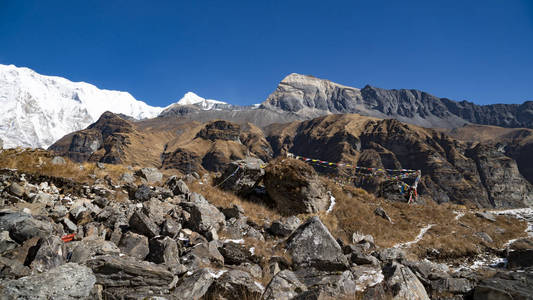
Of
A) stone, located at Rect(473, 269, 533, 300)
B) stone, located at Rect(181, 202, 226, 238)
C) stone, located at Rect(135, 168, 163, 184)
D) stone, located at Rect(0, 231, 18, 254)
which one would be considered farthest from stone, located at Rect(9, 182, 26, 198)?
stone, located at Rect(473, 269, 533, 300)

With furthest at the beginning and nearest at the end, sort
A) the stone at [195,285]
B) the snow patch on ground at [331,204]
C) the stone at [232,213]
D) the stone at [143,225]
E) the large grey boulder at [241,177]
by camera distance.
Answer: the snow patch on ground at [331,204] < the large grey boulder at [241,177] < the stone at [232,213] < the stone at [143,225] < the stone at [195,285]

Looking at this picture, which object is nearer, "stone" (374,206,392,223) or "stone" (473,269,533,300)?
"stone" (473,269,533,300)

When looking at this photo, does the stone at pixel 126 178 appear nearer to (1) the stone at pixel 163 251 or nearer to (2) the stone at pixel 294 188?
(1) the stone at pixel 163 251

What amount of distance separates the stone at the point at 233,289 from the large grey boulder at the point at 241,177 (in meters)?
10.8

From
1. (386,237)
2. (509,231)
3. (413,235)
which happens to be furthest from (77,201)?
(509,231)

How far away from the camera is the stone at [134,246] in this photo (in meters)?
6.69

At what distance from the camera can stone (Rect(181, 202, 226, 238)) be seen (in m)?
8.89

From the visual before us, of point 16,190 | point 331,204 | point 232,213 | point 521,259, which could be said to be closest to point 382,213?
point 331,204

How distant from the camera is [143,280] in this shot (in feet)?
16.8

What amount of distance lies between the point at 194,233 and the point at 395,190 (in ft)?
80.8

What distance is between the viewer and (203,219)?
8984 mm

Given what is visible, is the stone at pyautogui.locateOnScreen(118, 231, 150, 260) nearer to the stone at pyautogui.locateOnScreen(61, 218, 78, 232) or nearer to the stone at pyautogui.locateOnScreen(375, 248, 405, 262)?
the stone at pyautogui.locateOnScreen(61, 218, 78, 232)

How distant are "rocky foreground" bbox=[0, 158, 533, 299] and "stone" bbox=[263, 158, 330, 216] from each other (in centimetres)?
465

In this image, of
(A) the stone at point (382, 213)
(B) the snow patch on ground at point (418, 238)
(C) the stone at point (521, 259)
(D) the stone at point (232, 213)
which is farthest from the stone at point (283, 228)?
(A) the stone at point (382, 213)
